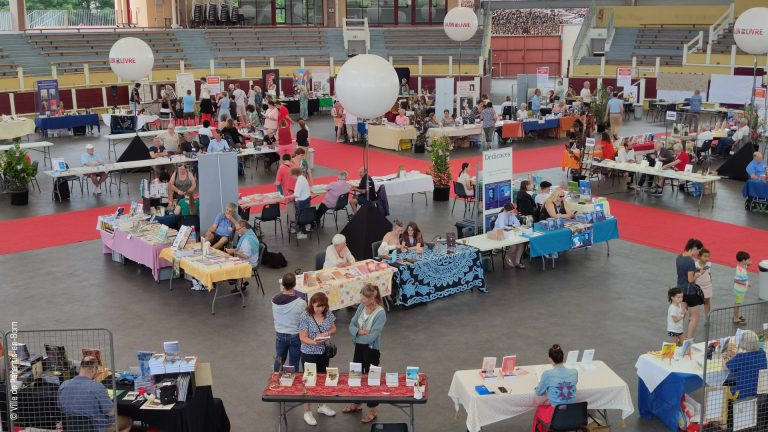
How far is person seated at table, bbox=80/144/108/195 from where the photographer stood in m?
18.4

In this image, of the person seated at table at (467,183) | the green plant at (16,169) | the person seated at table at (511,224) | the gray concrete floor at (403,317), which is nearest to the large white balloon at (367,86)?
the gray concrete floor at (403,317)

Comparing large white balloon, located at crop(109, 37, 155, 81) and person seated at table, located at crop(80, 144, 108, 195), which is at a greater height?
large white balloon, located at crop(109, 37, 155, 81)

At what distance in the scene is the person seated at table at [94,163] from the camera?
1841 cm

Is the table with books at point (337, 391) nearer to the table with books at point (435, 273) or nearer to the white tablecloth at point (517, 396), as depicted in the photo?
the white tablecloth at point (517, 396)

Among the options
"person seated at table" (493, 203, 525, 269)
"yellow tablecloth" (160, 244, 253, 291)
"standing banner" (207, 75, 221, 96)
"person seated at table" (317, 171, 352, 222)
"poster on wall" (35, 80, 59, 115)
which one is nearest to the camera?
"yellow tablecloth" (160, 244, 253, 291)

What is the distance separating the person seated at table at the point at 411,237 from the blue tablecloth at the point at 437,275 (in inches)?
7.0

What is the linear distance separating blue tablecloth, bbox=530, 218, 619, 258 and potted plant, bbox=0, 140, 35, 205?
10.8 meters

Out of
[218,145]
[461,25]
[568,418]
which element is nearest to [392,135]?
[461,25]

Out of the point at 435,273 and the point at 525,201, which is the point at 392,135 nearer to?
the point at 525,201

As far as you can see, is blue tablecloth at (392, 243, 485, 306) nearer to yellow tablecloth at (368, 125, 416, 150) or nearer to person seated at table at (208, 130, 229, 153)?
person seated at table at (208, 130, 229, 153)

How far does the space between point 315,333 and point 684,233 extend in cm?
967

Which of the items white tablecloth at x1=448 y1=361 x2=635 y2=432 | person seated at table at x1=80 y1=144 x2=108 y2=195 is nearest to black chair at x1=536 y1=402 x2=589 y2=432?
white tablecloth at x1=448 y1=361 x2=635 y2=432

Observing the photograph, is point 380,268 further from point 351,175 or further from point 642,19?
point 642,19

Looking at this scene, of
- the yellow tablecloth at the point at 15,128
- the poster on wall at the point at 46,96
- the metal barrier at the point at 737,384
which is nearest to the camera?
the metal barrier at the point at 737,384
